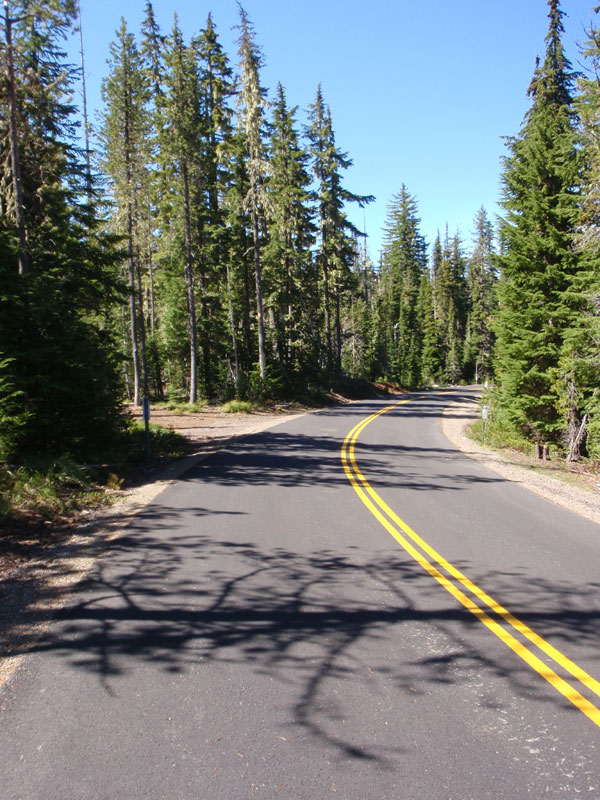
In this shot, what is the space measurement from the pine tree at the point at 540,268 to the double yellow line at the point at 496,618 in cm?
1150

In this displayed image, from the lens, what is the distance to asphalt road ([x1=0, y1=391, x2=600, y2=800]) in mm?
2643

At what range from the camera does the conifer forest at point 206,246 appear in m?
10.6

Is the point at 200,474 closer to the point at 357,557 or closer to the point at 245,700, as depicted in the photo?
the point at 357,557

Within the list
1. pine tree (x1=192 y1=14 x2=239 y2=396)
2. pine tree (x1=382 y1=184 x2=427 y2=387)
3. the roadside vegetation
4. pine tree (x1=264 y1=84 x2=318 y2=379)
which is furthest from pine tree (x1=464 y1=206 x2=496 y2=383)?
pine tree (x1=192 y1=14 x2=239 y2=396)

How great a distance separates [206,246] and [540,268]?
1827 centimetres

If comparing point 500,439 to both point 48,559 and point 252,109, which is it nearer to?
point 48,559

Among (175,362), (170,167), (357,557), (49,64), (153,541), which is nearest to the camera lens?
(357,557)

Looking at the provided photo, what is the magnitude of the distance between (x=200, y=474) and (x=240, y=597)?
6294mm

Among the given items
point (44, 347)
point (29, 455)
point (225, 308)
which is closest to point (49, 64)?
point (44, 347)

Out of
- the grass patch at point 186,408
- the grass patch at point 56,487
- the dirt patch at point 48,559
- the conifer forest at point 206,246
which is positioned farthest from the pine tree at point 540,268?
the grass patch at point 186,408

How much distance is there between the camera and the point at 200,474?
10.7 metres

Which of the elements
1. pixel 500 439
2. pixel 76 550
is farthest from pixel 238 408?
pixel 76 550

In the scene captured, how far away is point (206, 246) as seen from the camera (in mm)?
28641

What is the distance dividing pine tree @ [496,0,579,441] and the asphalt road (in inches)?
431
